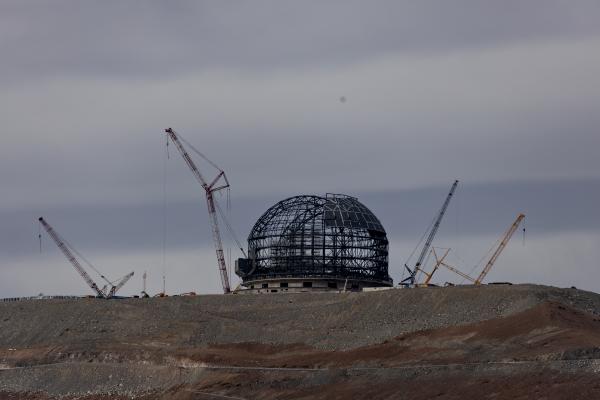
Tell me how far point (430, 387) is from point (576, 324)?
22268 mm

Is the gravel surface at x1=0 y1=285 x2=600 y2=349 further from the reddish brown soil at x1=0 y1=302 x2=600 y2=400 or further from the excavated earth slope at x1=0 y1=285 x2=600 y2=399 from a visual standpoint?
the reddish brown soil at x1=0 y1=302 x2=600 y2=400

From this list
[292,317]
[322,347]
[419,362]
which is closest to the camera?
[419,362]

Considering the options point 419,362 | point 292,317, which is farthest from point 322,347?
point 419,362

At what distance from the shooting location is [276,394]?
156750 millimetres

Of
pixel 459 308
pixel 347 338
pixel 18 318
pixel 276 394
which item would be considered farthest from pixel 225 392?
pixel 18 318

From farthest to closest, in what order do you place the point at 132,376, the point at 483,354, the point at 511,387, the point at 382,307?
the point at 382,307
the point at 132,376
the point at 483,354
the point at 511,387

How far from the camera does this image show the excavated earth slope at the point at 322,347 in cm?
14550

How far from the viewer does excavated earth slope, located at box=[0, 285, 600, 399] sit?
14550cm

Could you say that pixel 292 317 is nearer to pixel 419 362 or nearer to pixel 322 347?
pixel 322 347

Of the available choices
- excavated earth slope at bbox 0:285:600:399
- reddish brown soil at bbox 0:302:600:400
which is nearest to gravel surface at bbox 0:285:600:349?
excavated earth slope at bbox 0:285:600:399

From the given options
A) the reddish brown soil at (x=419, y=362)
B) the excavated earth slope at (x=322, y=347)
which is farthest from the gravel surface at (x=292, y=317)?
the reddish brown soil at (x=419, y=362)

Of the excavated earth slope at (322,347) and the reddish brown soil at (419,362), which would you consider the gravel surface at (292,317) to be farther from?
the reddish brown soil at (419,362)

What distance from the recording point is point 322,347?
565 feet

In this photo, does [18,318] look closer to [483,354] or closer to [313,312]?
[313,312]
